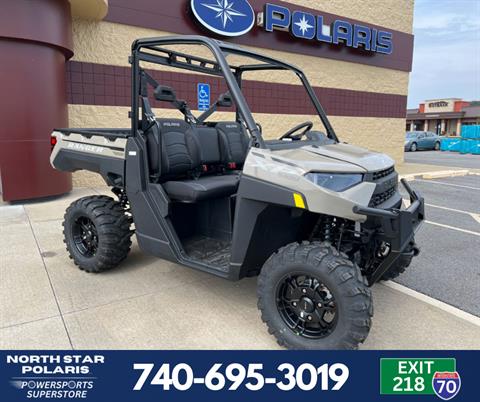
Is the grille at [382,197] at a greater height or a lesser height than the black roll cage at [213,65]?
lesser

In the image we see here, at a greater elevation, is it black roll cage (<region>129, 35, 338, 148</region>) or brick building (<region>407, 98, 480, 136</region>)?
brick building (<region>407, 98, 480, 136</region>)

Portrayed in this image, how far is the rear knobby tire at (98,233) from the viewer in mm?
3803

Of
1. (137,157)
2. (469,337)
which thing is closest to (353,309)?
(469,337)

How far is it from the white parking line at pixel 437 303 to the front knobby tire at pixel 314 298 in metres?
1.25

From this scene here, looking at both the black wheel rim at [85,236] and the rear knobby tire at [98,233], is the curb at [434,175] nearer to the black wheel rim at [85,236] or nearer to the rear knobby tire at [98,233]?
the rear knobby tire at [98,233]

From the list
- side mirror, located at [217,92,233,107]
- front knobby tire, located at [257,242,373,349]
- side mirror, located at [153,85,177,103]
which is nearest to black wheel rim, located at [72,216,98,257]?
side mirror, located at [153,85,177,103]

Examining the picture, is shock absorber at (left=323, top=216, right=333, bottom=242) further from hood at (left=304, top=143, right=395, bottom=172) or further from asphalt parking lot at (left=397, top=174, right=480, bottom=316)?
asphalt parking lot at (left=397, top=174, right=480, bottom=316)

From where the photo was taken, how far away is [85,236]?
4133 mm

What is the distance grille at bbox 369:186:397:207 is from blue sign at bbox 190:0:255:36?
7872mm

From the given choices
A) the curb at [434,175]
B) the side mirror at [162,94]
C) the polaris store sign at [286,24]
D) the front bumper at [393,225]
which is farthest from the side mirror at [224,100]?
the curb at [434,175]

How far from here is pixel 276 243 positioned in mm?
3088


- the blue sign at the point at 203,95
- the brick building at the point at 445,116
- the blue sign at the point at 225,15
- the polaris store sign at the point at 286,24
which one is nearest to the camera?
the blue sign at the point at 225,15

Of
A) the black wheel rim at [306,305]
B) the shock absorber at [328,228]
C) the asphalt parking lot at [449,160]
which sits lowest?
the black wheel rim at [306,305]

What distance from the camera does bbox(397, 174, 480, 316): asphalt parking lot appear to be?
3693mm
